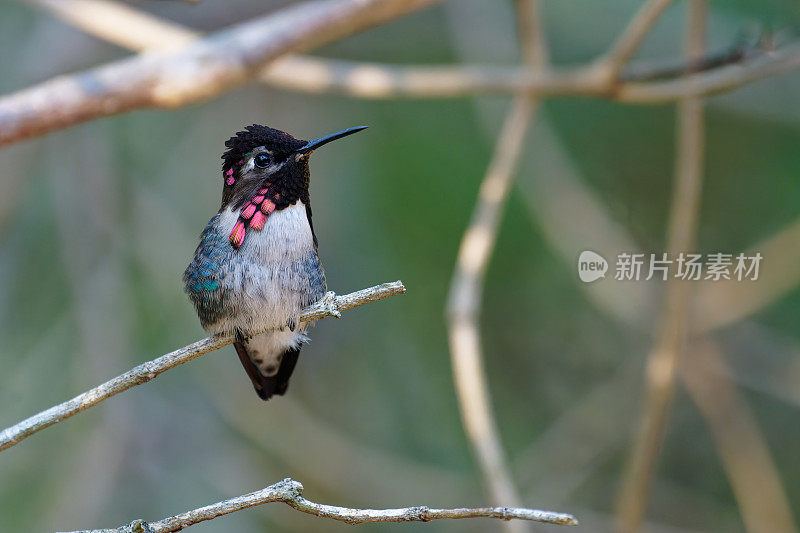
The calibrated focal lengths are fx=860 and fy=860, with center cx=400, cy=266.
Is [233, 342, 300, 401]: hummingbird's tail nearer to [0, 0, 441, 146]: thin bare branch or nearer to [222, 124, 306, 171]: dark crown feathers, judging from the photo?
[222, 124, 306, 171]: dark crown feathers

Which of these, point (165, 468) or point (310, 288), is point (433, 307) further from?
point (310, 288)

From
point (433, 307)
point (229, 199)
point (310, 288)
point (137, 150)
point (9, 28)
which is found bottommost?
point (310, 288)

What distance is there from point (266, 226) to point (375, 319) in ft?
12.0

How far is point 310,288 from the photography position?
1.30 meters

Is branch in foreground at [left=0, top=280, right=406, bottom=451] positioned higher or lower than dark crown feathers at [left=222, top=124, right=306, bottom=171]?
lower

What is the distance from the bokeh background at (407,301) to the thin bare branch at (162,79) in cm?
225

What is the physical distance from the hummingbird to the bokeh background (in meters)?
2.65

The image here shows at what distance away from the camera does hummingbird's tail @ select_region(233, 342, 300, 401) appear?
132cm

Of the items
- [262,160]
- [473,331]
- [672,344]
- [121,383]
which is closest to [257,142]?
[262,160]

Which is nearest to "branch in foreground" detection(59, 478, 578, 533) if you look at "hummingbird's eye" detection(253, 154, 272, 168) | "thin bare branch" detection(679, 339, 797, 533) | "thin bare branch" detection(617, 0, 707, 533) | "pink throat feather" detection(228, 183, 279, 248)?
"pink throat feather" detection(228, 183, 279, 248)

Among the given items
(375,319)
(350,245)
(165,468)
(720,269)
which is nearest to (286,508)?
(165,468)

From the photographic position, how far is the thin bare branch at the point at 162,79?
1.38 metres

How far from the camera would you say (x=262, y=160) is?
133cm

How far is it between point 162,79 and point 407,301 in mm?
3258
